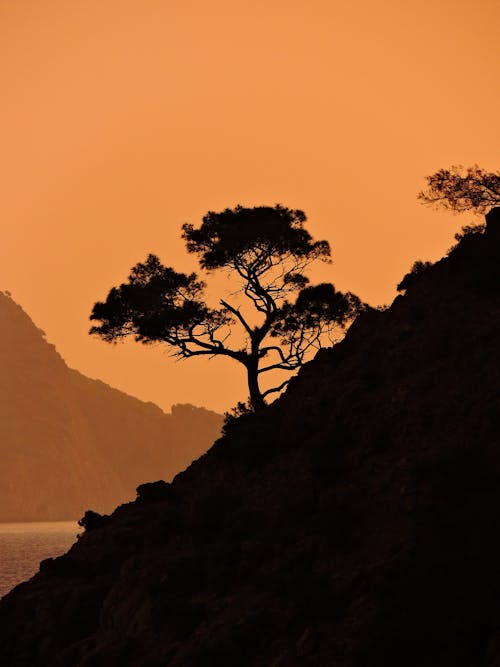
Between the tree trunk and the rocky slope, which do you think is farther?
the tree trunk

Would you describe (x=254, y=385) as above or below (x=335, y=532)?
above

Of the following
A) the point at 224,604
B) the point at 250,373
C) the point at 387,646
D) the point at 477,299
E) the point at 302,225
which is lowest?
the point at 387,646

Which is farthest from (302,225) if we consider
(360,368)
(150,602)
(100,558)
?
(150,602)

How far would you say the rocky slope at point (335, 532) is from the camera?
16.9m

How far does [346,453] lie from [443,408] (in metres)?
3.11

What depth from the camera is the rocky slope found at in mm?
16891

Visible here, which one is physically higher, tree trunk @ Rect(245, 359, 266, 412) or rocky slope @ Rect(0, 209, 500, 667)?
tree trunk @ Rect(245, 359, 266, 412)

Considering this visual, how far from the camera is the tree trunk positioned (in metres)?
38.6

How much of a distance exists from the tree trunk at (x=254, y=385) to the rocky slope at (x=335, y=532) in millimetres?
6014

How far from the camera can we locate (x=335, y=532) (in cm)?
2131

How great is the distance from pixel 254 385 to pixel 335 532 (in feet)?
61.7

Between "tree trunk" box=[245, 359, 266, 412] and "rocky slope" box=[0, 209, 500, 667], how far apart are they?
6014 millimetres

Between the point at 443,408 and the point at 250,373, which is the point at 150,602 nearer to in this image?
the point at 443,408

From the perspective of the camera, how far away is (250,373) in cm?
4006
